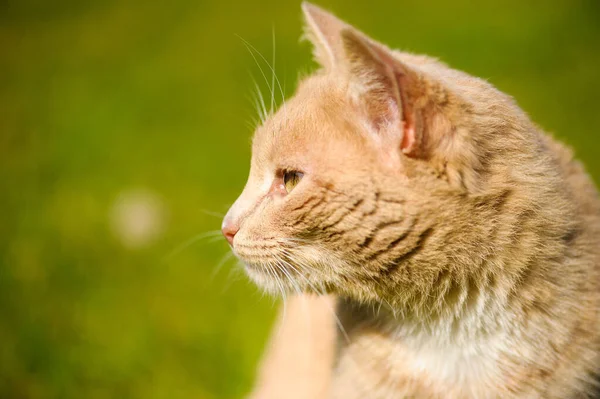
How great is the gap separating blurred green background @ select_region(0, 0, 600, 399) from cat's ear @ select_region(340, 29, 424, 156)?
0.63 meters

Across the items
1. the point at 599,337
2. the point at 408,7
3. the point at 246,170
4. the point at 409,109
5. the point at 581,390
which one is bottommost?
the point at 246,170

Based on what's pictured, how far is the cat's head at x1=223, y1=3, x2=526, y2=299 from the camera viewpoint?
1252 millimetres

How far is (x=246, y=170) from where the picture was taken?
3.55m

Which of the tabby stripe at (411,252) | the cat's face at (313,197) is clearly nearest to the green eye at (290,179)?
the cat's face at (313,197)

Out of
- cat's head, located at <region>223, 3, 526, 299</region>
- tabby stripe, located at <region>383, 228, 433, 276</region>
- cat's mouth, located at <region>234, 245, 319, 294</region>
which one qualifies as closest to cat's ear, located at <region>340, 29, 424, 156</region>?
cat's head, located at <region>223, 3, 526, 299</region>

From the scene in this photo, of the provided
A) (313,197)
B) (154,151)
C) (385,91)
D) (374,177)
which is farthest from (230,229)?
(154,151)

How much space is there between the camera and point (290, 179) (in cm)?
144

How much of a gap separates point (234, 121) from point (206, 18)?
6.11 feet

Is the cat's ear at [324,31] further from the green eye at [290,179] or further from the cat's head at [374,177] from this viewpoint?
the green eye at [290,179]

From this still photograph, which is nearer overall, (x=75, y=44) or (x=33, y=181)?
(x=33, y=181)

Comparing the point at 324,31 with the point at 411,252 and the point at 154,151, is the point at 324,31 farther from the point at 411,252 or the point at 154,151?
the point at 154,151

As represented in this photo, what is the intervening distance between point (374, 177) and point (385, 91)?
0.58 feet

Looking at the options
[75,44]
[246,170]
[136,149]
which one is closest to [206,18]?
[75,44]

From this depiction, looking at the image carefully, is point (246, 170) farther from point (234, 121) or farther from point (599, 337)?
point (599, 337)
